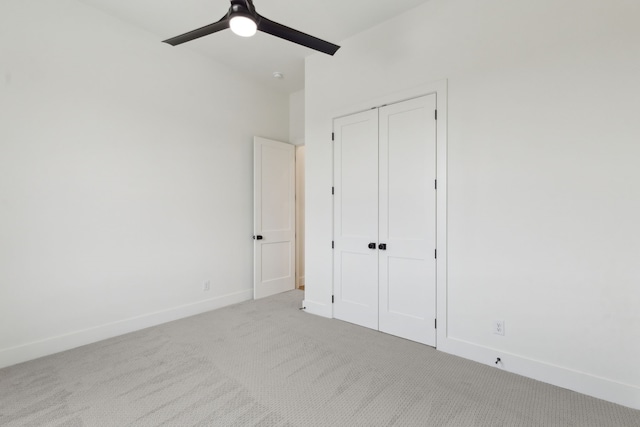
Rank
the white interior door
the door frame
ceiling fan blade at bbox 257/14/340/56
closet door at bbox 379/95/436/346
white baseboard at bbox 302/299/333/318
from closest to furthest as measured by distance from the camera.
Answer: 1. ceiling fan blade at bbox 257/14/340/56
2. the door frame
3. closet door at bbox 379/95/436/346
4. white baseboard at bbox 302/299/333/318
5. the white interior door

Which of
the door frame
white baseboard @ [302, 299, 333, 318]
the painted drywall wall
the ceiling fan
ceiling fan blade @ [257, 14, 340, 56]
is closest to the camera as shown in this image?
the ceiling fan

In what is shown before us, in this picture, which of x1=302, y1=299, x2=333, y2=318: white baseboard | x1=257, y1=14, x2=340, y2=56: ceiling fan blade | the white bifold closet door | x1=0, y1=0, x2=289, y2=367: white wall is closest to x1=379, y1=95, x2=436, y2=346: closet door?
the white bifold closet door

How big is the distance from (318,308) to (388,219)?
4.82 ft

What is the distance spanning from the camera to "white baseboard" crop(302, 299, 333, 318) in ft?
11.7

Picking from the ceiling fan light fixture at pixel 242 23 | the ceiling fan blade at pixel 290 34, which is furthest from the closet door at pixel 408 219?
the ceiling fan light fixture at pixel 242 23

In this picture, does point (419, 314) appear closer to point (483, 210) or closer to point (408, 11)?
point (483, 210)

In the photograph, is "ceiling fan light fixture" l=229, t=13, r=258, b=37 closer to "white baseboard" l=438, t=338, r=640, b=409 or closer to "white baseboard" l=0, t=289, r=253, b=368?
"white baseboard" l=438, t=338, r=640, b=409

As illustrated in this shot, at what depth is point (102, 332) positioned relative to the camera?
2.92 metres

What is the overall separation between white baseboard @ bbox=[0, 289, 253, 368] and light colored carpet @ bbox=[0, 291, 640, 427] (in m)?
0.10

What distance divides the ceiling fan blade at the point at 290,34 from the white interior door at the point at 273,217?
2.39 meters

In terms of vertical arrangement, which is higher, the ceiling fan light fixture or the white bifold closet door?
the ceiling fan light fixture

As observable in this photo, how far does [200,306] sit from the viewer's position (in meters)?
3.72

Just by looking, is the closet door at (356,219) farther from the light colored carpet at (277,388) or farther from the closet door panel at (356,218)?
the light colored carpet at (277,388)

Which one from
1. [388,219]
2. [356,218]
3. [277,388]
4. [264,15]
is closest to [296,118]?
[264,15]
